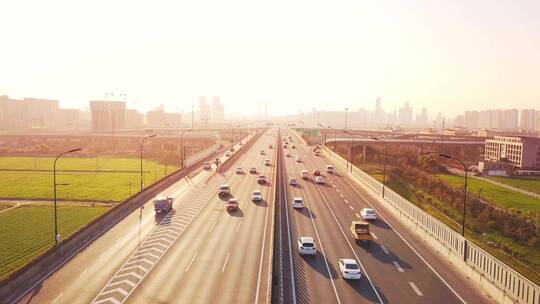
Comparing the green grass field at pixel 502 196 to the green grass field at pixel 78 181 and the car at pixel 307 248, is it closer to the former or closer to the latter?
the car at pixel 307 248

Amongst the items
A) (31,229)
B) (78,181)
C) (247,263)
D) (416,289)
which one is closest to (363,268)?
(416,289)

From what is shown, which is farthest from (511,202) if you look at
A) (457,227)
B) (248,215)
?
(248,215)

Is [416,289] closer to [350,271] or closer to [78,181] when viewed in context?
[350,271]

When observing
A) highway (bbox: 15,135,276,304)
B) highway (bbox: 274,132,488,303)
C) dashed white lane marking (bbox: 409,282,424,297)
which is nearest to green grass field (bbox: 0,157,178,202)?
highway (bbox: 15,135,276,304)

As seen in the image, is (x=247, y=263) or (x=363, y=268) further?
(x=247, y=263)

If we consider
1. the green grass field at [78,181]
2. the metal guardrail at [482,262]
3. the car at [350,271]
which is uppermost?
the metal guardrail at [482,262]

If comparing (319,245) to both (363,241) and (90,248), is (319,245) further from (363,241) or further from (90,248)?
(90,248)

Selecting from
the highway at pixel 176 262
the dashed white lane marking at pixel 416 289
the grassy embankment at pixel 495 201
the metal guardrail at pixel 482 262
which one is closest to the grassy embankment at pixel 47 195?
the highway at pixel 176 262
